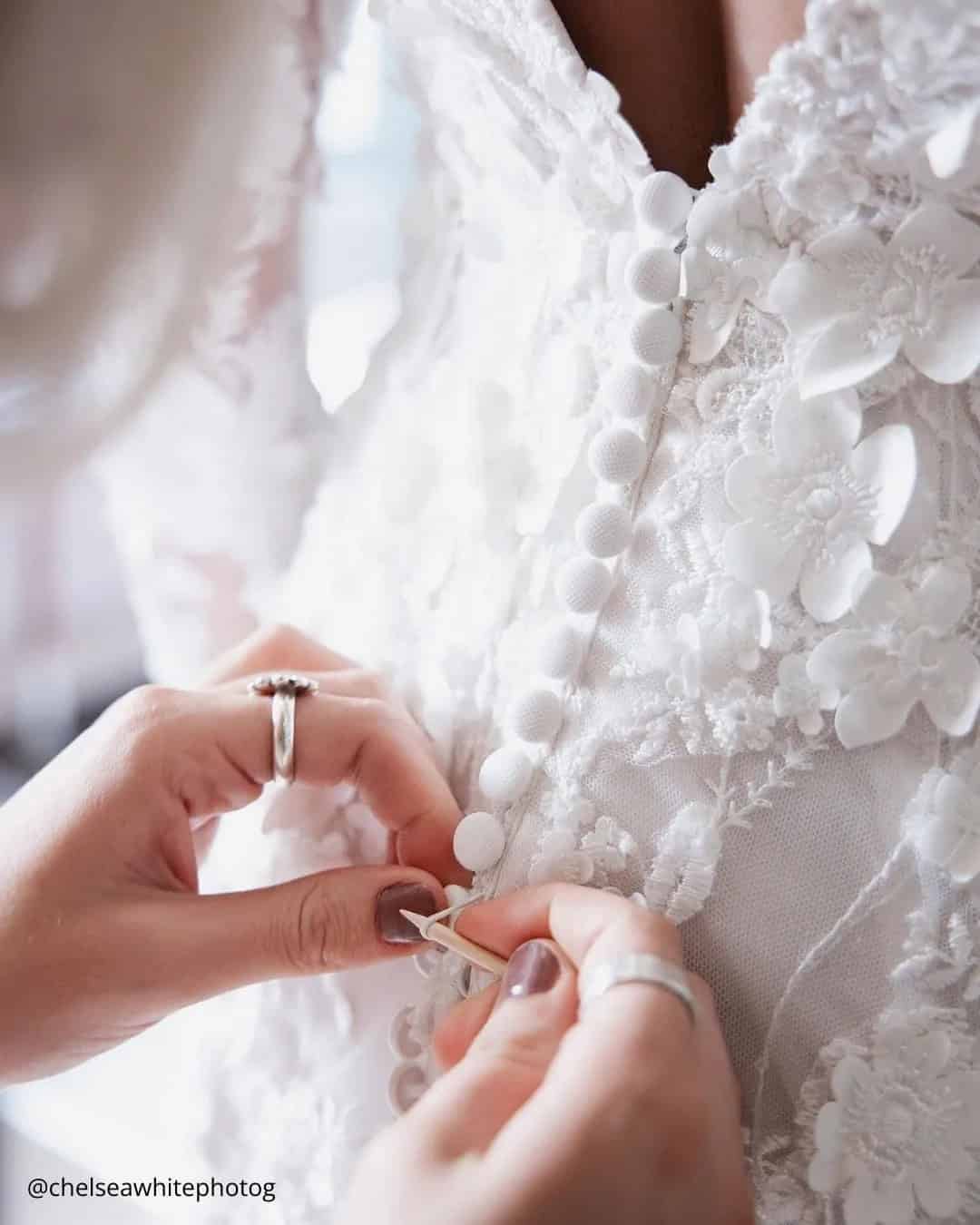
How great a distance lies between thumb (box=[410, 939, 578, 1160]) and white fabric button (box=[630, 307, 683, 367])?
300mm

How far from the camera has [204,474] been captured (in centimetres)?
92

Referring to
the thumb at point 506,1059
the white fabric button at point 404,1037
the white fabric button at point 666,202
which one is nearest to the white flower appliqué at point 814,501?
the white fabric button at point 666,202

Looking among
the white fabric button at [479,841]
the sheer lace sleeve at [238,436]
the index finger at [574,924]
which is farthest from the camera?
the sheer lace sleeve at [238,436]

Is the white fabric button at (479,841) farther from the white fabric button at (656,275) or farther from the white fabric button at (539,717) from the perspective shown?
the white fabric button at (656,275)

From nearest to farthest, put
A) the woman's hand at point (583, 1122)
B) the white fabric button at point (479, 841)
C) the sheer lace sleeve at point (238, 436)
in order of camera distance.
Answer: the woman's hand at point (583, 1122), the white fabric button at point (479, 841), the sheer lace sleeve at point (238, 436)

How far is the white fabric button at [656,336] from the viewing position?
1.98ft

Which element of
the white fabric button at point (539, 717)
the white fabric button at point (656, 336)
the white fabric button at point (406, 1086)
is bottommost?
the white fabric button at point (406, 1086)

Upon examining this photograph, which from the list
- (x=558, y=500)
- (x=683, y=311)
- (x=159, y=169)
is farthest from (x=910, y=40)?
(x=159, y=169)

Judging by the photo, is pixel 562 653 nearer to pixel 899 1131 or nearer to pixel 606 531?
pixel 606 531

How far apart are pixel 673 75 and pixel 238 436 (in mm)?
413

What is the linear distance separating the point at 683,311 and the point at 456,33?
234 mm

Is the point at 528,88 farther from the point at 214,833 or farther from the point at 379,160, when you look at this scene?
the point at 214,833

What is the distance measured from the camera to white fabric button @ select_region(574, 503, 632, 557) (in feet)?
2.02

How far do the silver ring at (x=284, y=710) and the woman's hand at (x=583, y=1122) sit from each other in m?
0.22
